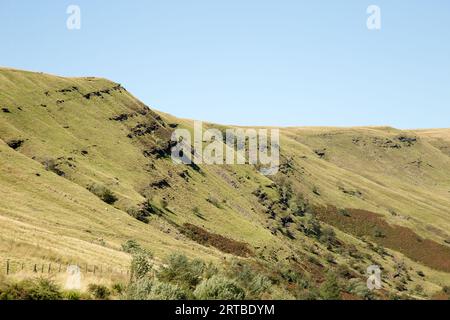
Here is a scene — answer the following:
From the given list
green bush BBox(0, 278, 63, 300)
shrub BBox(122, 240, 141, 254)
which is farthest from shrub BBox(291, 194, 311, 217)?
green bush BBox(0, 278, 63, 300)

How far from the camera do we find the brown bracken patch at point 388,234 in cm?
13100

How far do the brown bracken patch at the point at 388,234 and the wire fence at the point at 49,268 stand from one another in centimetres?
11432

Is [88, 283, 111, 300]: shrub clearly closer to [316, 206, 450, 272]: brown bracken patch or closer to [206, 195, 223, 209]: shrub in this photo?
[206, 195, 223, 209]: shrub

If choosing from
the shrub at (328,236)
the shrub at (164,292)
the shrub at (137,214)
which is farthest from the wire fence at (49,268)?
the shrub at (328,236)

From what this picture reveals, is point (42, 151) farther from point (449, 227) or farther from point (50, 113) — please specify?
point (449, 227)

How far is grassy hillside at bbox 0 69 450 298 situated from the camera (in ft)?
184

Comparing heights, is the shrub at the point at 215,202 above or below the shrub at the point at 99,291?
below

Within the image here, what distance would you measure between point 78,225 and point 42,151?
121 ft

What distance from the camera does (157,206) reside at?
8875 cm

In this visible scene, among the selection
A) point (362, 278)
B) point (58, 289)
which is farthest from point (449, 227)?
point (58, 289)

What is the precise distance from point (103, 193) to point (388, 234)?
317 feet

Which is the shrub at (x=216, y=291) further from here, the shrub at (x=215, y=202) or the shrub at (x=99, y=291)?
the shrub at (x=215, y=202)

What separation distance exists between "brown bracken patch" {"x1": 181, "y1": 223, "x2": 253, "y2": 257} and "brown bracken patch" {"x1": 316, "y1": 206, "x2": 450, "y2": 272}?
62.2 m

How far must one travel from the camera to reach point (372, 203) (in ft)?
551
